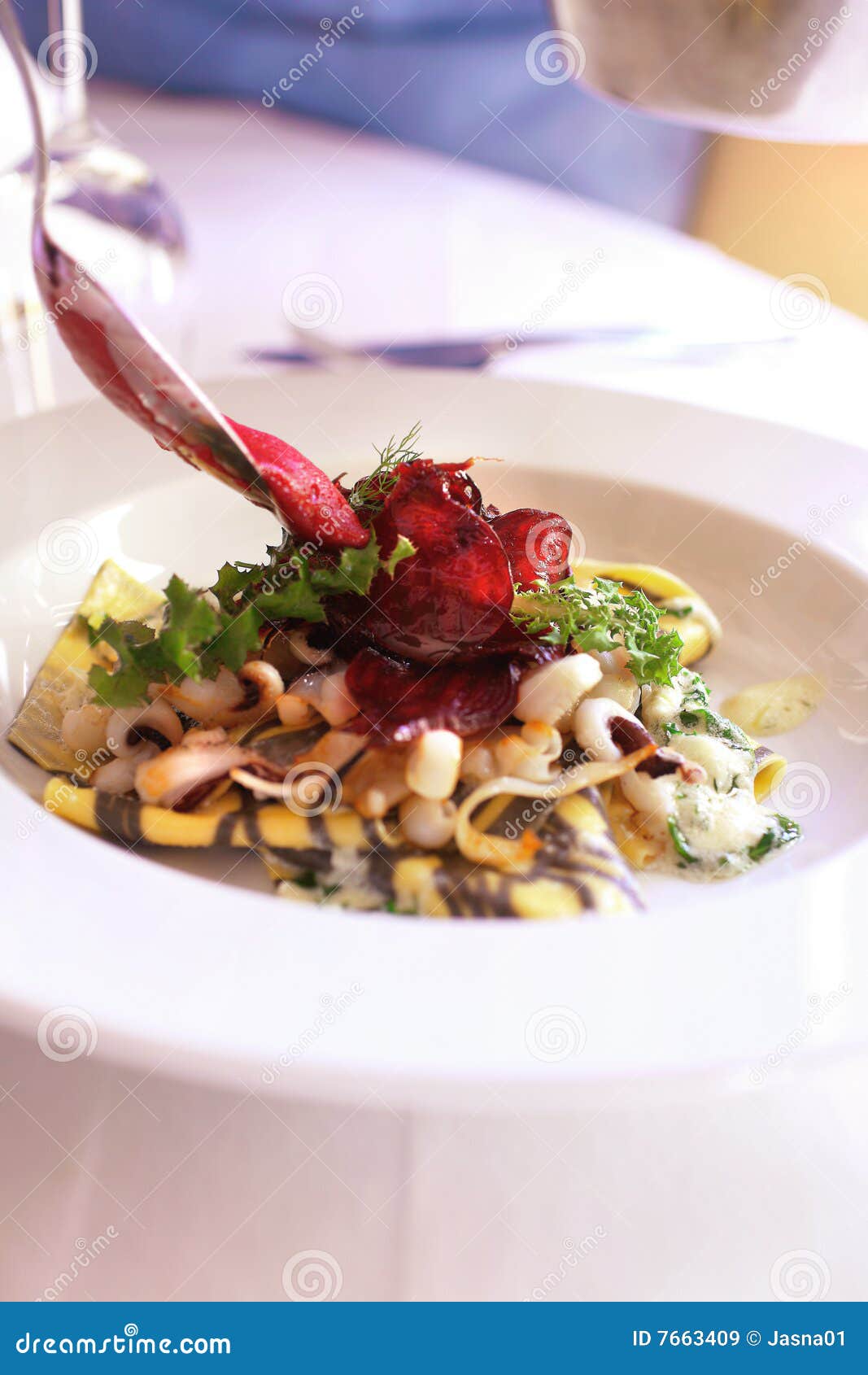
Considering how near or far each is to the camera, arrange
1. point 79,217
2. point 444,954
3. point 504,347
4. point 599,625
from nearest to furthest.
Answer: point 444,954, point 599,625, point 504,347, point 79,217

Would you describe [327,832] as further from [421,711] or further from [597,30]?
[597,30]

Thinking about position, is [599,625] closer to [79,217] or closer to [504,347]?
[504,347]

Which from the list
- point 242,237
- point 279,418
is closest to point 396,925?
point 279,418

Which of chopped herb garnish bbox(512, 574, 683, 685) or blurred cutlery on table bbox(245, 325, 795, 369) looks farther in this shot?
blurred cutlery on table bbox(245, 325, 795, 369)

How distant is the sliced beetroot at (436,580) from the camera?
5.12ft

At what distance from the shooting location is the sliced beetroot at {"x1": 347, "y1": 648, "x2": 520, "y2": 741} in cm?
148

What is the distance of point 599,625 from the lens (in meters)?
1.63

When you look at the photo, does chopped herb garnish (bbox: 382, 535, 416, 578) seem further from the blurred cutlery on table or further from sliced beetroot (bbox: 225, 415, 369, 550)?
the blurred cutlery on table

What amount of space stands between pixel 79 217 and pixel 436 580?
7.45ft

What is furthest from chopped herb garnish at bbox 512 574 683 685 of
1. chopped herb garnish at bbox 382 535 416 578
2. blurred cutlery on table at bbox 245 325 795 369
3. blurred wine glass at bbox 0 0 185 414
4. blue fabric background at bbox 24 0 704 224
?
blue fabric background at bbox 24 0 704 224

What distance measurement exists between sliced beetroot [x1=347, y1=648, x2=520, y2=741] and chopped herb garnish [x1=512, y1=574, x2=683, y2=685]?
10 centimetres

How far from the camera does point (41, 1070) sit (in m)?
1.30

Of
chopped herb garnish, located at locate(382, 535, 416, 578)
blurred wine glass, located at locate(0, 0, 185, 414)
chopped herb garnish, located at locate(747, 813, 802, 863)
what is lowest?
blurred wine glass, located at locate(0, 0, 185, 414)

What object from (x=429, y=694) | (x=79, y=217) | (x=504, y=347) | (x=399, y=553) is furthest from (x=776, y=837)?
(x=79, y=217)
